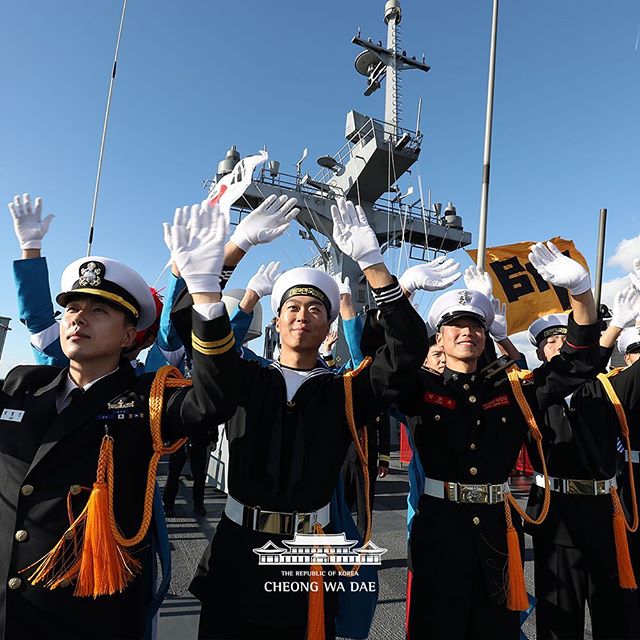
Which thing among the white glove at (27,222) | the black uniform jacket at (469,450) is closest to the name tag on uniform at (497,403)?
the black uniform jacket at (469,450)

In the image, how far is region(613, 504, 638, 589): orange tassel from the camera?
2.36 metres

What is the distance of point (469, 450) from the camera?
7.42 ft

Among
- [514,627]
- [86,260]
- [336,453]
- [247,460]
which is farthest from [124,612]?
[514,627]

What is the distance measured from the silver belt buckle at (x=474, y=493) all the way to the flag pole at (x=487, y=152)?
13.1 ft

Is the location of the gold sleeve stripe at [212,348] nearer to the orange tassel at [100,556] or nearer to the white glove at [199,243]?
the white glove at [199,243]

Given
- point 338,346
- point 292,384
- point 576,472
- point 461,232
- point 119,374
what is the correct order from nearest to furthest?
point 119,374 < point 292,384 < point 576,472 < point 338,346 < point 461,232

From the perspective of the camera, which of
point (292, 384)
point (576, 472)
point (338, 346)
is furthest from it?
point (338, 346)

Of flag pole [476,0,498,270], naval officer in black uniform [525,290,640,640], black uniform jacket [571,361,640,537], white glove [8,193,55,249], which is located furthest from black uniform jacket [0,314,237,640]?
flag pole [476,0,498,270]

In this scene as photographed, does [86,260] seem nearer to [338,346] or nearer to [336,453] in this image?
[336,453]

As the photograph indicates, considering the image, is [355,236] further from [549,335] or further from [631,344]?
[631,344]

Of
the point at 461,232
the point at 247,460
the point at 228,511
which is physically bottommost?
the point at 228,511

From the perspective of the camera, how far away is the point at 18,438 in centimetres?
154

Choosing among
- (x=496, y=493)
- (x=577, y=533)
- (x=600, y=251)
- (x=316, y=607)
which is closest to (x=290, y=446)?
(x=316, y=607)

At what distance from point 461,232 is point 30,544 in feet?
63.1
